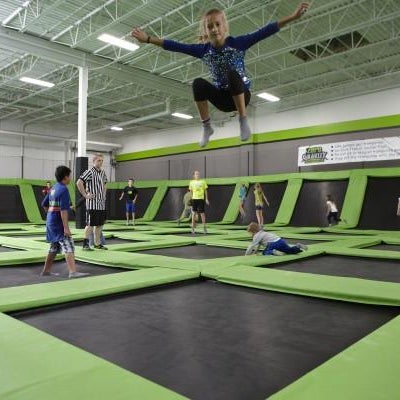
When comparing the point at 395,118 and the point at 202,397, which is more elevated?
the point at 395,118

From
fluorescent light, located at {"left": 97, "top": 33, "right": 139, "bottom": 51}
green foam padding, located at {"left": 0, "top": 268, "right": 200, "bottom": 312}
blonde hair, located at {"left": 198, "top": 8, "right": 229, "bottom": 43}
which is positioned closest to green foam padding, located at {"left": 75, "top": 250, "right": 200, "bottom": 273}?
green foam padding, located at {"left": 0, "top": 268, "right": 200, "bottom": 312}

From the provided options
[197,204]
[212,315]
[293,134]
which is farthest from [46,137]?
[212,315]

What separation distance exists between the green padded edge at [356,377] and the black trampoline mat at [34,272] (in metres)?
2.66

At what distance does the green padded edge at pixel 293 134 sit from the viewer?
37.6ft

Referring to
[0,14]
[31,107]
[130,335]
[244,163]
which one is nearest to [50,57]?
[0,14]

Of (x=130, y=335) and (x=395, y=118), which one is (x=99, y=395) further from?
(x=395, y=118)

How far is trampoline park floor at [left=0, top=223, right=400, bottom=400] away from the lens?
5.34 ft

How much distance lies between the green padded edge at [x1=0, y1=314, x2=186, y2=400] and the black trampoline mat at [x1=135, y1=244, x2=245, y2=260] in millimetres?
3238

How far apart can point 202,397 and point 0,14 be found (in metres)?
8.92

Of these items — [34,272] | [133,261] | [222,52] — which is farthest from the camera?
[133,261]

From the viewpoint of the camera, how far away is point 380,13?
24.8ft

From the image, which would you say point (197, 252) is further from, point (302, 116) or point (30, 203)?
point (302, 116)

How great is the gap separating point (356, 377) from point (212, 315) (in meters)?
1.10

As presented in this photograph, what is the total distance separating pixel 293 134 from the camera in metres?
13.5
